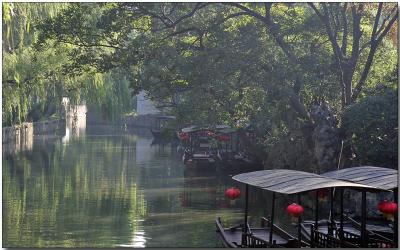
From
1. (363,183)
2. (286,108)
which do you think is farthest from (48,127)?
(363,183)

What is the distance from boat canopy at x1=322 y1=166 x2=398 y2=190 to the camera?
12.7 metres

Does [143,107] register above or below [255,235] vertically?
above

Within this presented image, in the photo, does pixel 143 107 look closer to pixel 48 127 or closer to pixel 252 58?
pixel 48 127

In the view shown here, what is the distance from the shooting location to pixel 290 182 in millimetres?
13312

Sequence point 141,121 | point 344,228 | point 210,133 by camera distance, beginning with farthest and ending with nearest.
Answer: point 141,121 < point 210,133 < point 344,228

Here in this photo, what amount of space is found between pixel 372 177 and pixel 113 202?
11.5 metres

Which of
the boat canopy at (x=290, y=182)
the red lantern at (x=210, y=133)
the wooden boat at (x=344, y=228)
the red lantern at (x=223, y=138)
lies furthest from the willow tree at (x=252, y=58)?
the boat canopy at (x=290, y=182)

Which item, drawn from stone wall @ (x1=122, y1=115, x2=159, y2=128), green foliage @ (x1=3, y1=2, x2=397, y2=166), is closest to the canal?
green foliage @ (x1=3, y1=2, x2=397, y2=166)

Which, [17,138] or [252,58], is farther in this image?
[17,138]

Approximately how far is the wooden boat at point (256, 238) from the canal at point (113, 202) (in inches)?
26.4

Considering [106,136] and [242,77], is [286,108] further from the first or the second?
[106,136]

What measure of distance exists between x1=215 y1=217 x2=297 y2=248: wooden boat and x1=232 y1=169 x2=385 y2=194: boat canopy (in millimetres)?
1100

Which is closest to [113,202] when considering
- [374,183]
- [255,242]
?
[255,242]

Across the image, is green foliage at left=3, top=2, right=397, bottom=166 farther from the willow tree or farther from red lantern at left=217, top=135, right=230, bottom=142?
red lantern at left=217, top=135, right=230, bottom=142
